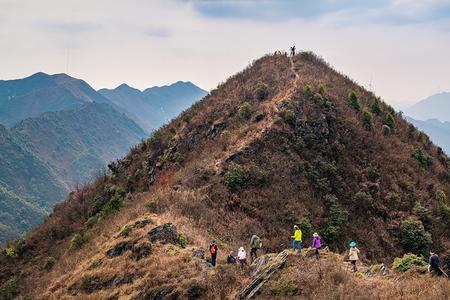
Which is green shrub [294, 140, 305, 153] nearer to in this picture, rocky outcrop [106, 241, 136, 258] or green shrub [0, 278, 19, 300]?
rocky outcrop [106, 241, 136, 258]

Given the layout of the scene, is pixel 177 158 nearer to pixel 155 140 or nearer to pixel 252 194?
pixel 155 140

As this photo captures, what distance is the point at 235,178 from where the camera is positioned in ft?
134

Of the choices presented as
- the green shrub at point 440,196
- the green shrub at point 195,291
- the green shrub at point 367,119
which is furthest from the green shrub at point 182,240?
the green shrub at point 367,119

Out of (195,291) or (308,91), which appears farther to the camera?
(308,91)

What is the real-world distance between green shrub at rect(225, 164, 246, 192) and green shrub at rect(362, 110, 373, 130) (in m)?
20.7

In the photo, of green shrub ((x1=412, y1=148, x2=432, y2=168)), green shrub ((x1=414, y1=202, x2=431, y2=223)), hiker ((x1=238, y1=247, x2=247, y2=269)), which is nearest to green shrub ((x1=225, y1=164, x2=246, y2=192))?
hiker ((x1=238, y1=247, x2=247, y2=269))

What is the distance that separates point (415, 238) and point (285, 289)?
2416cm

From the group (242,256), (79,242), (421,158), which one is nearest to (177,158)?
(79,242)

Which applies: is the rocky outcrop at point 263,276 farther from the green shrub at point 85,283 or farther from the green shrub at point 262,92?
the green shrub at point 262,92

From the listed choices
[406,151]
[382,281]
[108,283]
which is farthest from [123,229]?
[406,151]

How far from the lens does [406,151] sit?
52594mm

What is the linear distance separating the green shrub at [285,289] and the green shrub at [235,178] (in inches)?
798

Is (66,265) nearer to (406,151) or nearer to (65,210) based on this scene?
(65,210)

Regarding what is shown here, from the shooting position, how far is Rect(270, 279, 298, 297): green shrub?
1958cm
